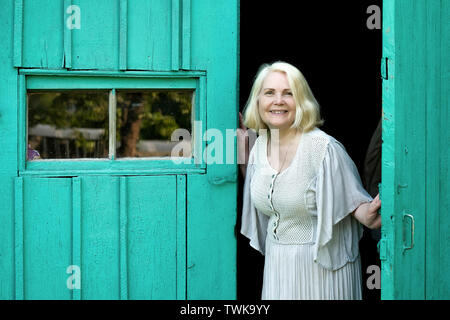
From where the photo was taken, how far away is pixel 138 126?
3.25 meters

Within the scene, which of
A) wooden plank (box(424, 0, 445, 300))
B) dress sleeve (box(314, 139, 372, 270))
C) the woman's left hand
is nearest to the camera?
wooden plank (box(424, 0, 445, 300))

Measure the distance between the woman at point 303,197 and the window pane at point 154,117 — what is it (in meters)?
0.36

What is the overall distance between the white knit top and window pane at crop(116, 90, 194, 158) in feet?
1.56

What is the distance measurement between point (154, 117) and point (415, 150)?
1.47 metres

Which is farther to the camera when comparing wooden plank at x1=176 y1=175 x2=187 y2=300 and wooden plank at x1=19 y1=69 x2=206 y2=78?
wooden plank at x1=176 y1=175 x2=187 y2=300

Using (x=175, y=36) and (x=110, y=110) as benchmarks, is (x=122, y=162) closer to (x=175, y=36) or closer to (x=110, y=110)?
(x=110, y=110)

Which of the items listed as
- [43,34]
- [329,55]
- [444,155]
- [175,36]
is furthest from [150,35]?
[329,55]

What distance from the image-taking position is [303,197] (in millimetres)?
2877

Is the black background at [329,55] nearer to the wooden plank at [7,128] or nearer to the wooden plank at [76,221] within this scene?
the wooden plank at [76,221]

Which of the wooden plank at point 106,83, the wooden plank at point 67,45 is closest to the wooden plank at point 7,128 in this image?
the wooden plank at point 106,83

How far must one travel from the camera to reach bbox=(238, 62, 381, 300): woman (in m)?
2.85

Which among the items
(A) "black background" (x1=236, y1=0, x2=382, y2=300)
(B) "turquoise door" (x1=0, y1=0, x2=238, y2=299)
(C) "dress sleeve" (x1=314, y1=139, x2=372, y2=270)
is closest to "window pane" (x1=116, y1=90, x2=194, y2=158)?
(B) "turquoise door" (x1=0, y1=0, x2=238, y2=299)

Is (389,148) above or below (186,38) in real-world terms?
below

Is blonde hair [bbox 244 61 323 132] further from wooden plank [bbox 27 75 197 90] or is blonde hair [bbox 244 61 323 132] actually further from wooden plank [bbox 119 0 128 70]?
wooden plank [bbox 119 0 128 70]
